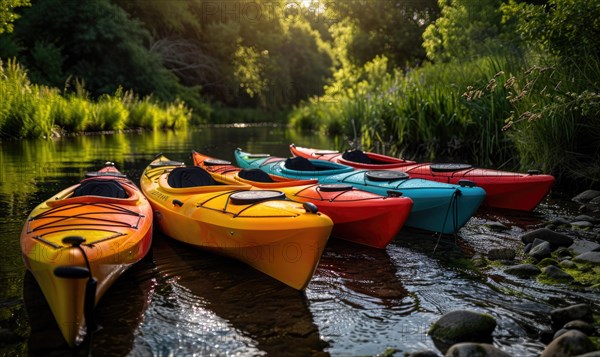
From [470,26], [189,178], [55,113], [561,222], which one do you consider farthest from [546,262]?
[55,113]

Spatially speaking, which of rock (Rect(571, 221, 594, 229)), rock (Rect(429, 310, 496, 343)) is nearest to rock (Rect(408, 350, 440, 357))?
rock (Rect(429, 310, 496, 343))

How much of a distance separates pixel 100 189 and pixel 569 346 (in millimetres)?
3790

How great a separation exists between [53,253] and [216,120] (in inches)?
1177

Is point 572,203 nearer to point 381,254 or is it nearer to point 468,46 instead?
point 381,254

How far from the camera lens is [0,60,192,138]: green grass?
1211 cm

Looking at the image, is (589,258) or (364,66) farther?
(364,66)

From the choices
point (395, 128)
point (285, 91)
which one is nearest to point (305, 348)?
point (395, 128)

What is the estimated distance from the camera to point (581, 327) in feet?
9.39

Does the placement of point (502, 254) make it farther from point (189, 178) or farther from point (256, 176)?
point (189, 178)

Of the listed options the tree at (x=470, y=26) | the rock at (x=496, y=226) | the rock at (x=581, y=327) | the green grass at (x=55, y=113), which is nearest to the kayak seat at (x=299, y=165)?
the rock at (x=496, y=226)

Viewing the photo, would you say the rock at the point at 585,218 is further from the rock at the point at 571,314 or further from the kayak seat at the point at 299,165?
the kayak seat at the point at 299,165

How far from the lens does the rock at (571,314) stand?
300cm

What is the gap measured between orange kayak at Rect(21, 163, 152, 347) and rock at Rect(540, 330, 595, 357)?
2250mm

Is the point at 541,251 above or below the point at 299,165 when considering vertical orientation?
below
